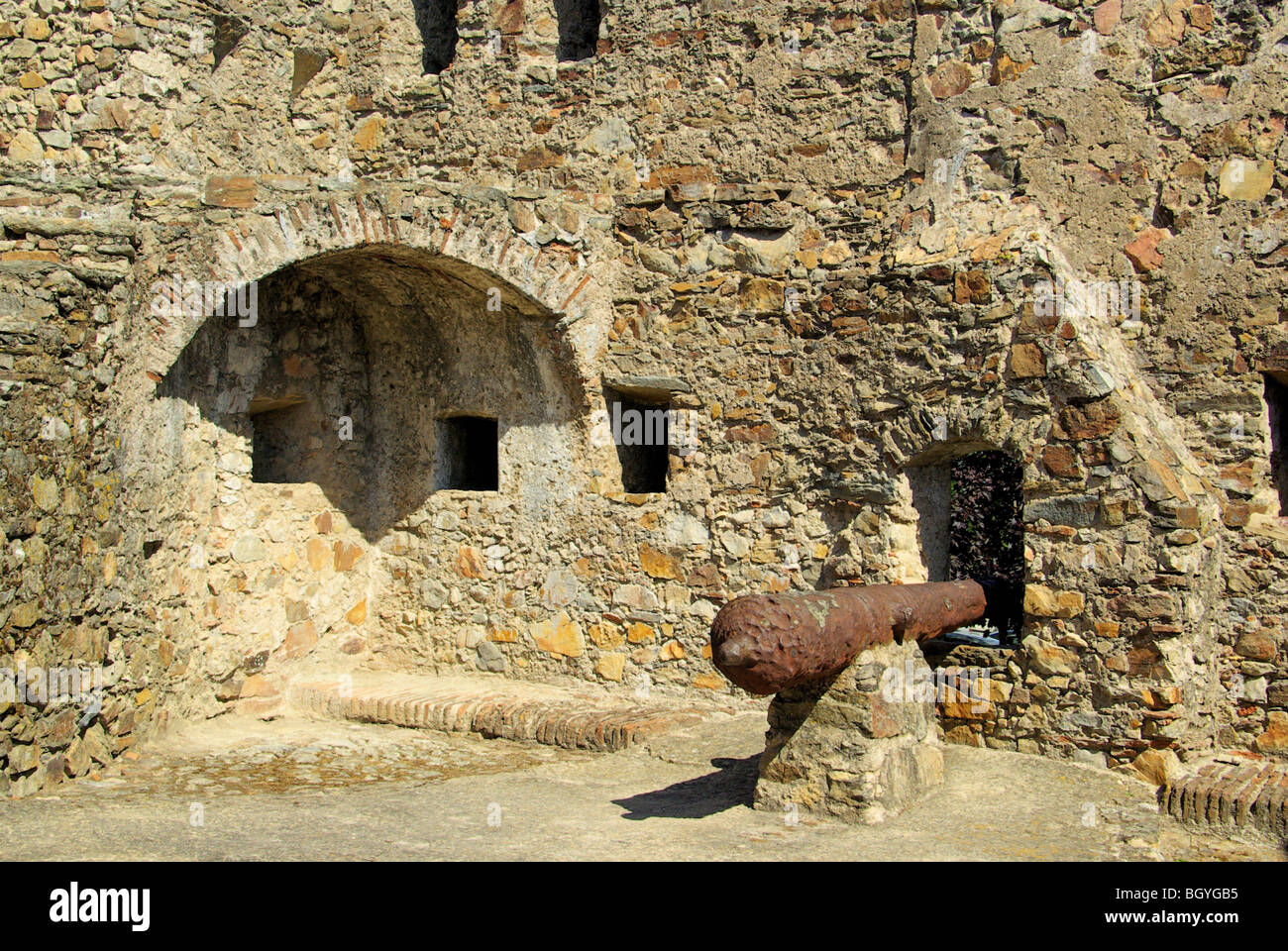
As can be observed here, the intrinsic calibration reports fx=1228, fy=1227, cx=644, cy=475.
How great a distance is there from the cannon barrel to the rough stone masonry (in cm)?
116

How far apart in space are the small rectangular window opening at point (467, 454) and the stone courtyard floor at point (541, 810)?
199 cm

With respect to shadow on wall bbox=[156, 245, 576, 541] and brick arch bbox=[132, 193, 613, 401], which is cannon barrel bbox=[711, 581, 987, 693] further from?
shadow on wall bbox=[156, 245, 576, 541]

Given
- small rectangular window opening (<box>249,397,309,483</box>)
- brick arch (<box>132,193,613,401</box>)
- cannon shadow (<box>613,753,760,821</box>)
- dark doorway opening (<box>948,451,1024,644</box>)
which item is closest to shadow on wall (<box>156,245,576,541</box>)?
small rectangular window opening (<box>249,397,309,483</box>)

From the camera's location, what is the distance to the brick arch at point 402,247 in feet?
21.8

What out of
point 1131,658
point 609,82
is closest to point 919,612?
point 1131,658

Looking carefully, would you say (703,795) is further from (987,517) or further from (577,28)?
(987,517)

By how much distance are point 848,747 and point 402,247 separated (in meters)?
3.91

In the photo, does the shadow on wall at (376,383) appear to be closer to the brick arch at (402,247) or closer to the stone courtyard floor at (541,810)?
the brick arch at (402,247)

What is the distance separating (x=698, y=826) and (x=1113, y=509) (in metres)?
2.45

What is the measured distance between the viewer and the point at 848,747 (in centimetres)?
498

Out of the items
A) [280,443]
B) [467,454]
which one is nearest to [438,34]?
[467,454]

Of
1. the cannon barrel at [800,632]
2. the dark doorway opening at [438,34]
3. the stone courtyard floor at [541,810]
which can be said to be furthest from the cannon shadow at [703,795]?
the dark doorway opening at [438,34]

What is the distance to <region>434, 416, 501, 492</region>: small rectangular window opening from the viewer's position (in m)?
8.19

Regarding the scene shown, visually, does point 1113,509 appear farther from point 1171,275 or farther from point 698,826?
point 698,826
